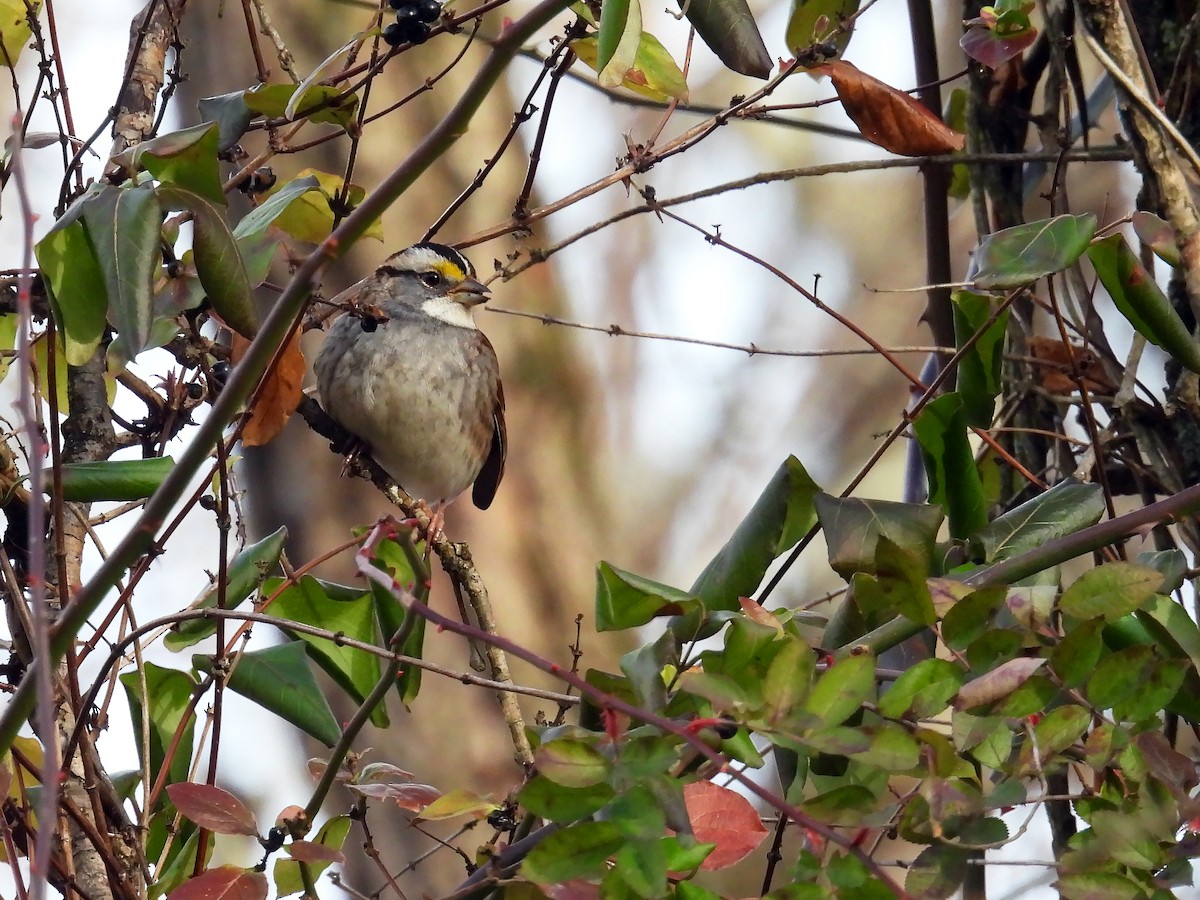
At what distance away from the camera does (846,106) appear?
208 cm

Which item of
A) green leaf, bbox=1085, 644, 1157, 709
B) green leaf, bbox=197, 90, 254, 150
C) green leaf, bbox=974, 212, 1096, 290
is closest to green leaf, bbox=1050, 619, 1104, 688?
green leaf, bbox=1085, 644, 1157, 709

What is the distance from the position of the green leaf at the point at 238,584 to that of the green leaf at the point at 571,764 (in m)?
0.94

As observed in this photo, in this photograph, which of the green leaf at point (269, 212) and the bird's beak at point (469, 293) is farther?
the bird's beak at point (469, 293)

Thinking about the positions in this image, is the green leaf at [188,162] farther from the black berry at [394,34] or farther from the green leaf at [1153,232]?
the green leaf at [1153,232]

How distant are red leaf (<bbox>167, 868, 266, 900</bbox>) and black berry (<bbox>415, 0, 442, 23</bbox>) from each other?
3.89ft

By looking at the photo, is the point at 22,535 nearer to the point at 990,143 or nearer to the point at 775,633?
the point at 775,633

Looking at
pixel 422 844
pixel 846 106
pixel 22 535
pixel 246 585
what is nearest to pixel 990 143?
pixel 846 106

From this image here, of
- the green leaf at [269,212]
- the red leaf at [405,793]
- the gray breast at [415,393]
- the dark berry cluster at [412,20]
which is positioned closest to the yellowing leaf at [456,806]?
the red leaf at [405,793]

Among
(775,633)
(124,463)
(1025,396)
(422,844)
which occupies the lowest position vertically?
(422,844)

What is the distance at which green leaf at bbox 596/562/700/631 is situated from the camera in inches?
60.8

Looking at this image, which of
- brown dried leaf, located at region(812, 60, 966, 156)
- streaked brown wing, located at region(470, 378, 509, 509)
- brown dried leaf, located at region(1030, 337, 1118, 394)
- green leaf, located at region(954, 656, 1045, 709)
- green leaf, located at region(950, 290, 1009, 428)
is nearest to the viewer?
green leaf, located at region(954, 656, 1045, 709)

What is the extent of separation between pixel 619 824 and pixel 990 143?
7.35 feet

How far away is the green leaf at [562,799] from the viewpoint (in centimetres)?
119

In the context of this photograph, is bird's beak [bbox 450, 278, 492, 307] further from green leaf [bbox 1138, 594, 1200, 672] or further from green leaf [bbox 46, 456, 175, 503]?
green leaf [bbox 1138, 594, 1200, 672]
